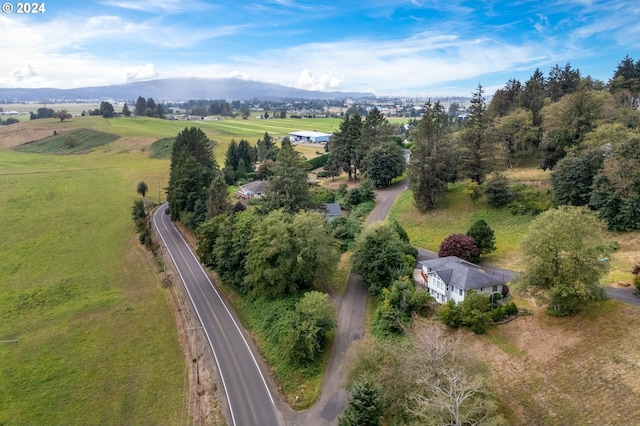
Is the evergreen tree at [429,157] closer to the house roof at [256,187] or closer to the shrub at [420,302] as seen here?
the shrub at [420,302]

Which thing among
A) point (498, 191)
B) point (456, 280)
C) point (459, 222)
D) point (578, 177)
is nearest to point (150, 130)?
point (459, 222)

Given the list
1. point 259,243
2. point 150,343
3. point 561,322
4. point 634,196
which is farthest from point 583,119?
point 150,343

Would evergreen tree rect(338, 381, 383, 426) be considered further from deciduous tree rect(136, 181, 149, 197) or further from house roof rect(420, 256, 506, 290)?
deciduous tree rect(136, 181, 149, 197)

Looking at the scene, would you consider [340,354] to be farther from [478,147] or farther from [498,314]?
[478,147]

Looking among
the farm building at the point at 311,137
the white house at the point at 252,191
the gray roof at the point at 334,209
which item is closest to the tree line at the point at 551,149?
the gray roof at the point at 334,209

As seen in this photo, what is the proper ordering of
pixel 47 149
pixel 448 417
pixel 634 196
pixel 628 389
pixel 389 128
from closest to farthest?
pixel 448 417 → pixel 628 389 → pixel 634 196 → pixel 389 128 → pixel 47 149

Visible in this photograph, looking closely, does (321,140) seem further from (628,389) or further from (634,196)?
(628,389)
